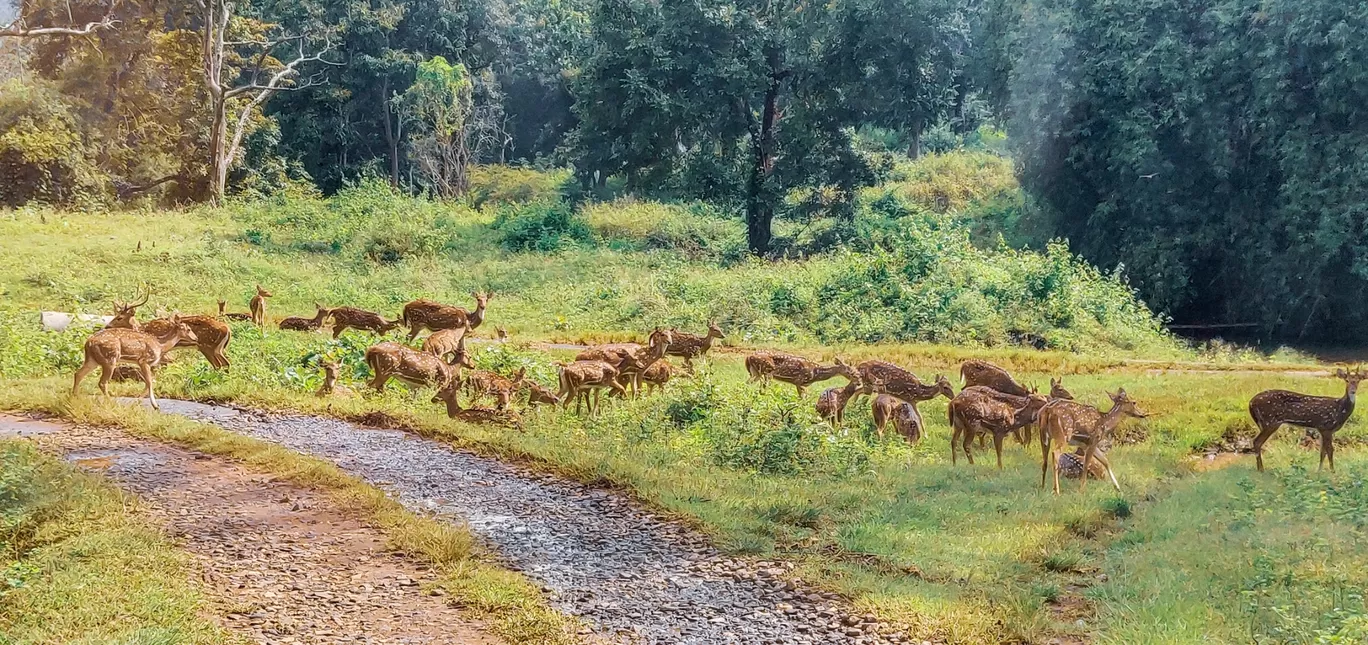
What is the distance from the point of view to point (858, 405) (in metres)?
13.1

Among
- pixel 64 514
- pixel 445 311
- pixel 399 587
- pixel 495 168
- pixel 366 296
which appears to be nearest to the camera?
pixel 399 587

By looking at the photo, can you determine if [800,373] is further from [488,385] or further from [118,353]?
[118,353]

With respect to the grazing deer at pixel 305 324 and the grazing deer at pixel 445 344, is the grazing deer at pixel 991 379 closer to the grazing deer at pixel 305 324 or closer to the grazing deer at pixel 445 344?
the grazing deer at pixel 445 344

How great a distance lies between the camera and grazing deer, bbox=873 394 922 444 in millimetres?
11516

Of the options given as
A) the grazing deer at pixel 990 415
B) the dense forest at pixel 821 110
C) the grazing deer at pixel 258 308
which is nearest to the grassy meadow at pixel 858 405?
the grazing deer at pixel 990 415

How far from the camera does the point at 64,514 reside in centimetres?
765

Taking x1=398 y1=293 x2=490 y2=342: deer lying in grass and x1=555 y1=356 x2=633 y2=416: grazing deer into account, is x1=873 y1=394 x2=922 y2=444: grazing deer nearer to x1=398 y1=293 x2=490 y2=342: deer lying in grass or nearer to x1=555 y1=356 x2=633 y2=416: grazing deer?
x1=555 y1=356 x2=633 y2=416: grazing deer

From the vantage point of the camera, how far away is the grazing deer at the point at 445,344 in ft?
43.8

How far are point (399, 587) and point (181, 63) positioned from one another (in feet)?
124

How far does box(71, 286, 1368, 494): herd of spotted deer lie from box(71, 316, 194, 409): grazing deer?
1cm

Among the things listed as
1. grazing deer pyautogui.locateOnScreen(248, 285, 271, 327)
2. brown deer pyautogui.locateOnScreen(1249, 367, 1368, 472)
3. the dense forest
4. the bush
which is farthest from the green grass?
the bush

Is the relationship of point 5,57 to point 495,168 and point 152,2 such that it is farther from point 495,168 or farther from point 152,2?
point 495,168

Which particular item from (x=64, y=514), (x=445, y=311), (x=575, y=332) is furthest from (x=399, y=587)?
(x=575, y=332)

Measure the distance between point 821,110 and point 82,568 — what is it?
2662 cm
